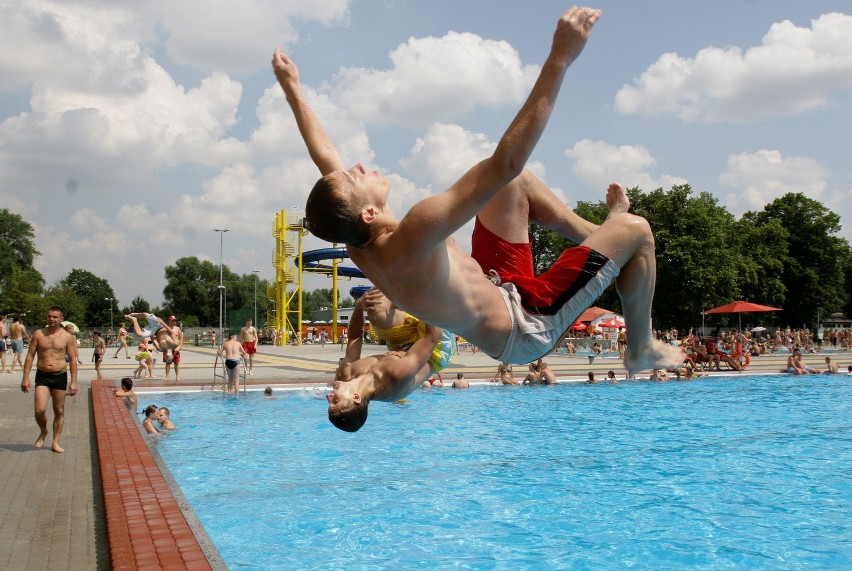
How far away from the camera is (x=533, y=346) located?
12.2 feet

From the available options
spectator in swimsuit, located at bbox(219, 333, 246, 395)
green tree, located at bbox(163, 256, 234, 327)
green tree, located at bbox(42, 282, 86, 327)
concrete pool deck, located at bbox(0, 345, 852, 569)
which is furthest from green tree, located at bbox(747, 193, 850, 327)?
green tree, located at bbox(163, 256, 234, 327)

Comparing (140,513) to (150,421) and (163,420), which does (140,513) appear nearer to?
(150,421)

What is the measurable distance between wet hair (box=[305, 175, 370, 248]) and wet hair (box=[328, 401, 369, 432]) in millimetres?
1097

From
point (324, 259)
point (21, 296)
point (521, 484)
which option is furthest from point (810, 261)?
point (21, 296)

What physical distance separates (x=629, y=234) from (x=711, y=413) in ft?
49.1

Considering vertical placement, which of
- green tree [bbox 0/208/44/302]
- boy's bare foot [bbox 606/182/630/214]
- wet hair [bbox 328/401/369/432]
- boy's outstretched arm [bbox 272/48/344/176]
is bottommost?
wet hair [bbox 328/401/369/432]

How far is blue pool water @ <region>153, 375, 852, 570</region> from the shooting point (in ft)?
25.8

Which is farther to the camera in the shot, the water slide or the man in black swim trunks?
the water slide

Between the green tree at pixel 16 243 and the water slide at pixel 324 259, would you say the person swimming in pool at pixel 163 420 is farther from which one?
the green tree at pixel 16 243

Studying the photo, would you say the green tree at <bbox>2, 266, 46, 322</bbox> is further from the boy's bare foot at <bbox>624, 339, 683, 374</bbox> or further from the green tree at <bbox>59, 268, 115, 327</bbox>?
the boy's bare foot at <bbox>624, 339, 683, 374</bbox>

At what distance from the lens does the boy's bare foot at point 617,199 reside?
13.7ft

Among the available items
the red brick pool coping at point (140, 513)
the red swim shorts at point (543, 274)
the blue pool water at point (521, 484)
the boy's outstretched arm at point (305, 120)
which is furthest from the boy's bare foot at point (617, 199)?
the blue pool water at point (521, 484)

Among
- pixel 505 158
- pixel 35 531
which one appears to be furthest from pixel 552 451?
pixel 505 158

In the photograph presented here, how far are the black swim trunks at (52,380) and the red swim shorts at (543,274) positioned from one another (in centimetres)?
884
